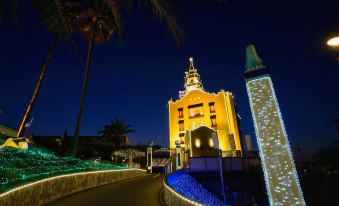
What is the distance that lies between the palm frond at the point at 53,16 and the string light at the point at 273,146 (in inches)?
343

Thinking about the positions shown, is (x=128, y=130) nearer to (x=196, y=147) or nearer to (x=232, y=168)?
(x=196, y=147)

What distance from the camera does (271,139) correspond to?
981 centimetres

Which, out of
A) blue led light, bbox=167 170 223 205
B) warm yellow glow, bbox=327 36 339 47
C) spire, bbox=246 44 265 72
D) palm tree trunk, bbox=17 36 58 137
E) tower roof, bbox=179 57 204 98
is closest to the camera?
warm yellow glow, bbox=327 36 339 47

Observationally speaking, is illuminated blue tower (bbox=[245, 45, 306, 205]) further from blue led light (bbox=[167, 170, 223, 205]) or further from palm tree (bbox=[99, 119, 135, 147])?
palm tree (bbox=[99, 119, 135, 147])

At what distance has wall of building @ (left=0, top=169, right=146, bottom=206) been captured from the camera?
848 centimetres

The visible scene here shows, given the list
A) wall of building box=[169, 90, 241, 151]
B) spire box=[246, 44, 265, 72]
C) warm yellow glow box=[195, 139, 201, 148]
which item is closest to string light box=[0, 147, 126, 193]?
spire box=[246, 44, 265, 72]

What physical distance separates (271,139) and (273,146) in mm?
293

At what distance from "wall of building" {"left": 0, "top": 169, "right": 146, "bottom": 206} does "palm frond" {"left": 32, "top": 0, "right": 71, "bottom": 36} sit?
6758 millimetres


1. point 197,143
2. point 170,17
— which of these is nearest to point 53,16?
point 170,17

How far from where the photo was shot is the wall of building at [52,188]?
848 cm

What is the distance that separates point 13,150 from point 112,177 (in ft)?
25.6

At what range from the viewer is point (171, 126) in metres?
42.8

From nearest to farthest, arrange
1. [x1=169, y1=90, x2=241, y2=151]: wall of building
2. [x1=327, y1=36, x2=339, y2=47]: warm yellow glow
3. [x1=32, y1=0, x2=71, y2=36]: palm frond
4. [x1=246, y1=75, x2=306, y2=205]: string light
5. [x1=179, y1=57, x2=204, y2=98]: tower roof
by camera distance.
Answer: [x1=32, y1=0, x2=71, y2=36]: palm frond < [x1=327, y1=36, x2=339, y2=47]: warm yellow glow < [x1=246, y1=75, x2=306, y2=205]: string light < [x1=169, y1=90, x2=241, y2=151]: wall of building < [x1=179, y1=57, x2=204, y2=98]: tower roof

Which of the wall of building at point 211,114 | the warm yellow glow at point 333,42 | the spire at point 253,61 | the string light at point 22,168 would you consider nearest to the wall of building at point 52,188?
the string light at point 22,168
